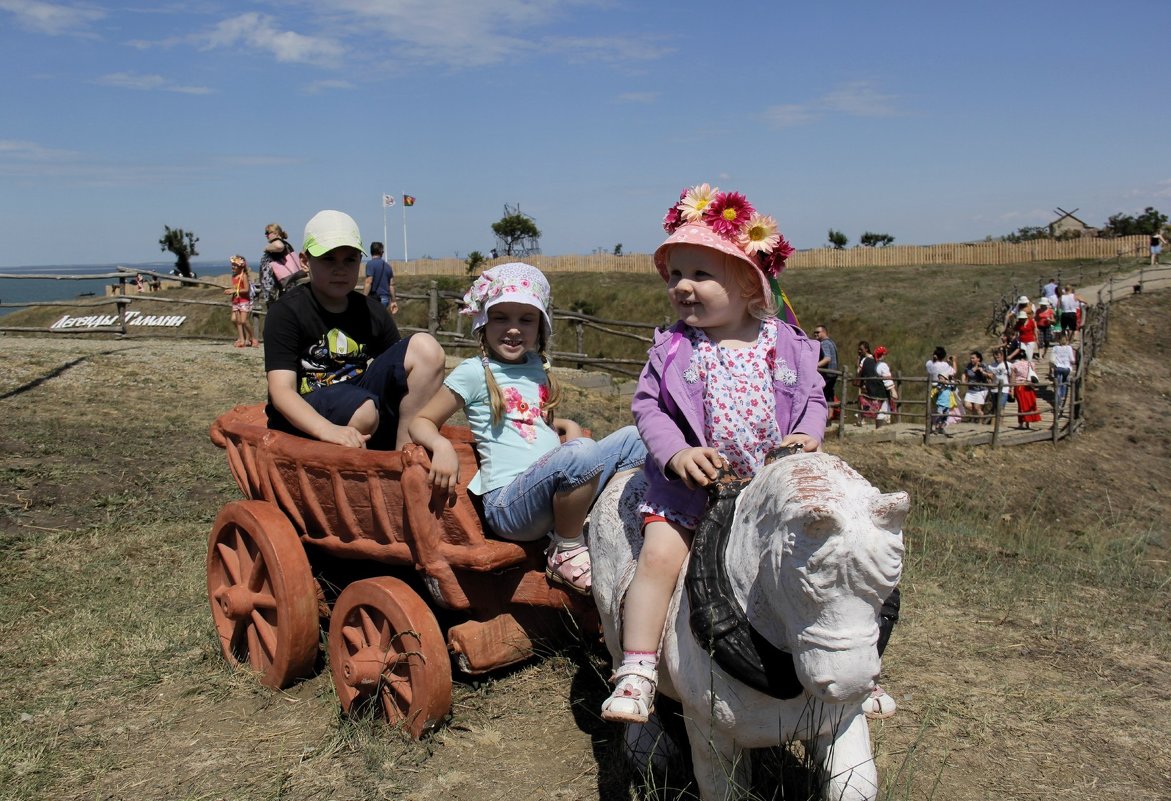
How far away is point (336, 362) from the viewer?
4.06 meters

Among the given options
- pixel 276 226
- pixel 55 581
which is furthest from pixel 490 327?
pixel 276 226

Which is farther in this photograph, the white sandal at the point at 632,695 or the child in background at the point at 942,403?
the child in background at the point at 942,403

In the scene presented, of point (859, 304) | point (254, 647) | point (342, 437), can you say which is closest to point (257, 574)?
point (254, 647)

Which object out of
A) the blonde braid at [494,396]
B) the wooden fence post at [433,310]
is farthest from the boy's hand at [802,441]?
the wooden fence post at [433,310]

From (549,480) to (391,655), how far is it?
33.2 inches

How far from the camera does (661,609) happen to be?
251 cm

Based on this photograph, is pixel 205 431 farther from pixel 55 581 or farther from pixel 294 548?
pixel 294 548

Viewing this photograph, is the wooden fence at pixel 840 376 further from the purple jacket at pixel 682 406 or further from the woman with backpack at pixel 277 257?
the purple jacket at pixel 682 406

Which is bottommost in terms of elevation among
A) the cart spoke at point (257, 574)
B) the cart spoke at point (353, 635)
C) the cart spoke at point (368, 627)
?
the cart spoke at point (353, 635)

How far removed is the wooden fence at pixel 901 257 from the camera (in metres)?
34.9

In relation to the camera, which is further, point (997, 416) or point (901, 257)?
point (901, 257)

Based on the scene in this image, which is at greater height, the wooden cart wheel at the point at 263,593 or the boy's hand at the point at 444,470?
the boy's hand at the point at 444,470

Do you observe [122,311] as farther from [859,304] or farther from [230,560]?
[859,304]

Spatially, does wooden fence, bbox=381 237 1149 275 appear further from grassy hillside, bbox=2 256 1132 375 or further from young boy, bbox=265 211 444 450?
young boy, bbox=265 211 444 450
